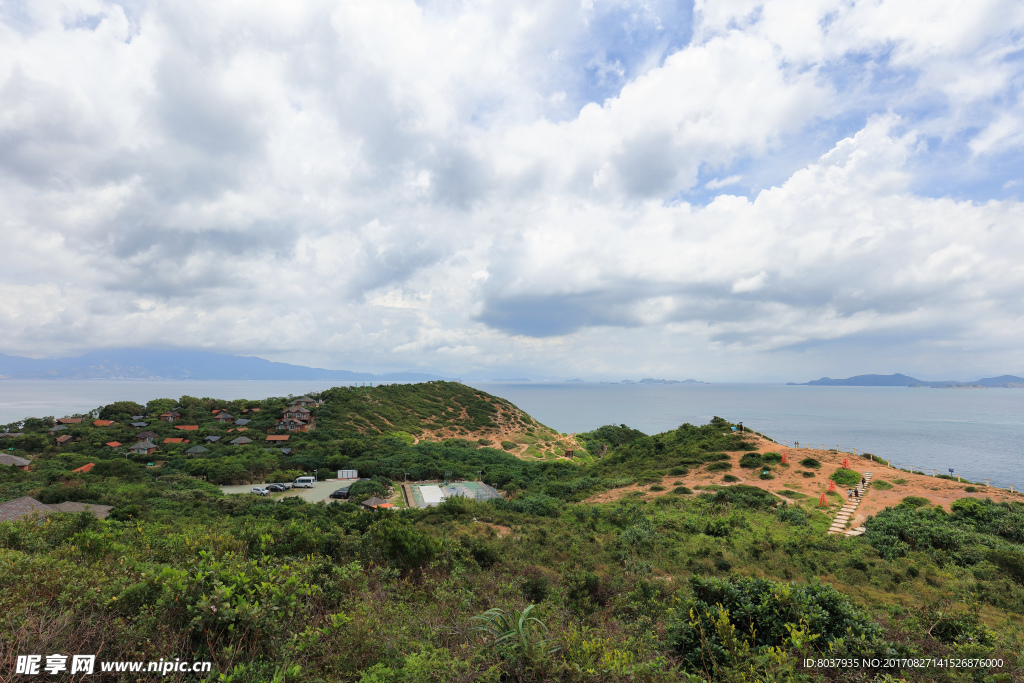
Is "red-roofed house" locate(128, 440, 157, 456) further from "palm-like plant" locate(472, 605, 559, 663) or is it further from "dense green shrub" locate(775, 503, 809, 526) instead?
"dense green shrub" locate(775, 503, 809, 526)

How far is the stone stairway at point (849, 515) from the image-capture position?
1848 centimetres

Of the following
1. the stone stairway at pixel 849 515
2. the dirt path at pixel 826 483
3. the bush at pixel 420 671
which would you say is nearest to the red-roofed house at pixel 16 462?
the dirt path at pixel 826 483

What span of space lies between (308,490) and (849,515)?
134 ft

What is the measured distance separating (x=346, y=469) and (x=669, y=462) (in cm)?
3356

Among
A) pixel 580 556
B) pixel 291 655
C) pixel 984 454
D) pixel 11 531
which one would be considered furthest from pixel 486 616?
pixel 984 454

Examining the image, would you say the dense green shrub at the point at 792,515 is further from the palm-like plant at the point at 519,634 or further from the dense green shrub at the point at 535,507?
the palm-like plant at the point at 519,634

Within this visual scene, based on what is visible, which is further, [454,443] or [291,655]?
[454,443]

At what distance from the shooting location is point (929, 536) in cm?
1559

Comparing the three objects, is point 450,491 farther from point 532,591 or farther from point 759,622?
point 759,622

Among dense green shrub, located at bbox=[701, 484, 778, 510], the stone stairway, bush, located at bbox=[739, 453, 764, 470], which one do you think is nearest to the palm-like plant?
the stone stairway

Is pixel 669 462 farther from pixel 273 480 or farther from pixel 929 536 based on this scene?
pixel 273 480

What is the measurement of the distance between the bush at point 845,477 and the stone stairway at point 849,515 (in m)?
0.44

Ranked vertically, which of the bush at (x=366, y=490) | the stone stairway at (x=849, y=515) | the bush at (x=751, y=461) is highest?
the bush at (x=751, y=461)

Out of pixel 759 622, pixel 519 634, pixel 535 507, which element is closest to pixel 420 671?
pixel 519 634
